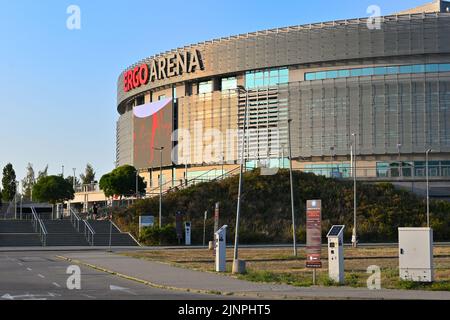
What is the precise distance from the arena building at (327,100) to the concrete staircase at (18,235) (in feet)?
89.2

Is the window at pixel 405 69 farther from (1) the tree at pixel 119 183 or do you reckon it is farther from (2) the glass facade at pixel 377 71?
(1) the tree at pixel 119 183

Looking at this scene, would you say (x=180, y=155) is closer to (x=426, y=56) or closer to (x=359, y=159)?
(x=359, y=159)

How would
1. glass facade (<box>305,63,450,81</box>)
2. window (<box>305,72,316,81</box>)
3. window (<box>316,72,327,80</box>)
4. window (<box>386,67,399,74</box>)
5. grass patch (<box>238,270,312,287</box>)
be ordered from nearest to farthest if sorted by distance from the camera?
1. grass patch (<box>238,270,312,287</box>)
2. glass facade (<box>305,63,450,81</box>)
3. window (<box>386,67,399,74</box>)
4. window (<box>316,72,327,80</box>)
5. window (<box>305,72,316,81</box>)

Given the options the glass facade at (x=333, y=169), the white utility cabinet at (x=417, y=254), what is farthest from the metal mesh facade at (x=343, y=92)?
the white utility cabinet at (x=417, y=254)

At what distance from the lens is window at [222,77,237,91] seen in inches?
3902

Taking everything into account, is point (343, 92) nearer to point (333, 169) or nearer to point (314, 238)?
point (333, 169)

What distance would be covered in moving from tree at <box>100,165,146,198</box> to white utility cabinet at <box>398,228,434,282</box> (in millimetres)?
67020

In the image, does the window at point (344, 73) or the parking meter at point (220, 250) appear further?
the window at point (344, 73)

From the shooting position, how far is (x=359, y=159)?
287 ft

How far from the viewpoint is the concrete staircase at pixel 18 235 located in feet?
181

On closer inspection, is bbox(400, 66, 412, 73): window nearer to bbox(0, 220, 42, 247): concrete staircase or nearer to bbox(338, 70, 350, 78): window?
bbox(338, 70, 350, 78): window

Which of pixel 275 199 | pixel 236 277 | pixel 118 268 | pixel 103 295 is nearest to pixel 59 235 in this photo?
pixel 275 199

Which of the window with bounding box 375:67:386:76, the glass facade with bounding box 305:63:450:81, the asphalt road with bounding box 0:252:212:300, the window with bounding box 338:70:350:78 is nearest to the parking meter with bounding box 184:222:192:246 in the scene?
the asphalt road with bounding box 0:252:212:300
